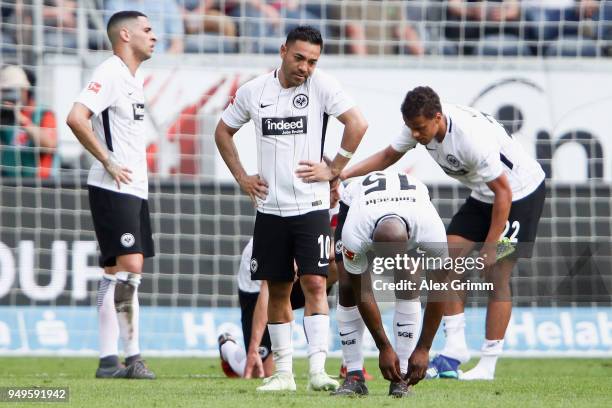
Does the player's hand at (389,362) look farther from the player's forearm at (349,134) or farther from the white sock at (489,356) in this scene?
the white sock at (489,356)

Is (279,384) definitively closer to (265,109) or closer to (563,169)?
(265,109)

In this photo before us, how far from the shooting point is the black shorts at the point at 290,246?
7.02 meters

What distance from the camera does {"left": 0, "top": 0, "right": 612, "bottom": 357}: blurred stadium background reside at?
11438 mm

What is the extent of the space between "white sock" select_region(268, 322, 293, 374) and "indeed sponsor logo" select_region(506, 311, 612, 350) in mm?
4770

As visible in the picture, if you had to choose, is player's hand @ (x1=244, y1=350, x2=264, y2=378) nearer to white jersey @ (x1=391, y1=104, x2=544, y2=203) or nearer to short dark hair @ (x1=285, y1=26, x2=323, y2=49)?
white jersey @ (x1=391, y1=104, x2=544, y2=203)

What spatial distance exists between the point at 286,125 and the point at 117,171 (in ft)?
5.81

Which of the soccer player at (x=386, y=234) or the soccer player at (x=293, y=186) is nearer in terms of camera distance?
the soccer player at (x=386, y=234)

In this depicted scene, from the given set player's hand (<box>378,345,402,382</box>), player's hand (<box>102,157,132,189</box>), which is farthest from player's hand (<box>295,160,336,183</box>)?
player's hand (<box>102,157,132,189</box>)

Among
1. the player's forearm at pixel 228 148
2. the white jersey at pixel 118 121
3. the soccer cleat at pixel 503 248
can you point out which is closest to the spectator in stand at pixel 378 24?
the white jersey at pixel 118 121

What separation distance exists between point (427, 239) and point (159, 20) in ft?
25.6

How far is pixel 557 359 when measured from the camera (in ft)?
36.3

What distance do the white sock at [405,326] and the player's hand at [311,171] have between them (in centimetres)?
91

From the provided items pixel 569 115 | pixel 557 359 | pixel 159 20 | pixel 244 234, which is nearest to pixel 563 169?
pixel 569 115

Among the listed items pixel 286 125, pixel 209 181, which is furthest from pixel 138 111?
pixel 209 181
